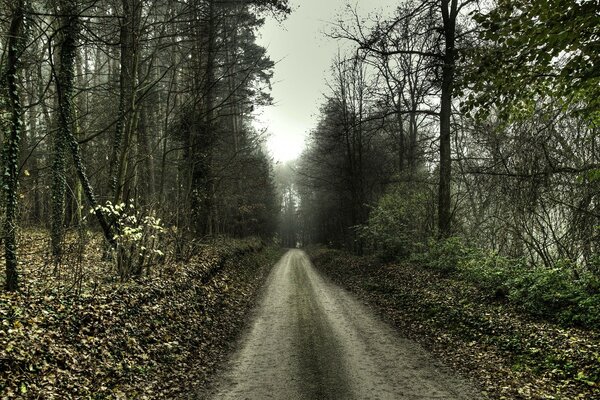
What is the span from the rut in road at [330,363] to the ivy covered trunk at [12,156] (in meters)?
4.21

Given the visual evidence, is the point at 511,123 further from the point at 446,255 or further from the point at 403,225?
the point at 403,225

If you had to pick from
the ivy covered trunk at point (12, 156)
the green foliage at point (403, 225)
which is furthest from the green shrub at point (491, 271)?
the ivy covered trunk at point (12, 156)

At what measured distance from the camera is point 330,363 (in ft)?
24.1

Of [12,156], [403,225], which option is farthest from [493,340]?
[12,156]

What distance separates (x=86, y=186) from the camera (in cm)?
913

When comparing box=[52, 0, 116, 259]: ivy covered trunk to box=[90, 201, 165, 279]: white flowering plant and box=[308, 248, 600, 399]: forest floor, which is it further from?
box=[308, 248, 600, 399]: forest floor

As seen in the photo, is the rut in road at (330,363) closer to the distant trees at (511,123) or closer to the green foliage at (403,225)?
the distant trees at (511,123)

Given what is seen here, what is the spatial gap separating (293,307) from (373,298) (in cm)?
282

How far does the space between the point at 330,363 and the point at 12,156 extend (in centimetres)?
699

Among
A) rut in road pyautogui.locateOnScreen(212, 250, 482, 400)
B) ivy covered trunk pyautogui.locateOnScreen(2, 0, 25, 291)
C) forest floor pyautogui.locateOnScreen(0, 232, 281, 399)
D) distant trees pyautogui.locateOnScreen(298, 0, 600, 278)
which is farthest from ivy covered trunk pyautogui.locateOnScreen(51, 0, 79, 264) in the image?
distant trees pyautogui.locateOnScreen(298, 0, 600, 278)

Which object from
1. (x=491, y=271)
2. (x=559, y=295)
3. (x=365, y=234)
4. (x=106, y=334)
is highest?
(x=365, y=234)

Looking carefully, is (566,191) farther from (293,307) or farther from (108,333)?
(108,333)

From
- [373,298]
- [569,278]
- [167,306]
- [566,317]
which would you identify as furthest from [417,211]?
[167,306]

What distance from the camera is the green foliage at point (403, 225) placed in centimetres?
1659
